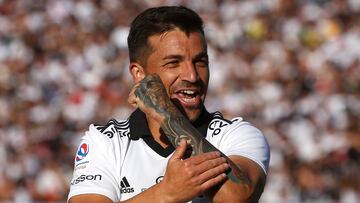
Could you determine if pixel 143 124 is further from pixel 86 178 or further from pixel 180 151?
pixel 180 151

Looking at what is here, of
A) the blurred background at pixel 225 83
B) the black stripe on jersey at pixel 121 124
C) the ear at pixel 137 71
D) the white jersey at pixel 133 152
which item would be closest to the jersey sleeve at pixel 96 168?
the white jersey at pixel 133 152

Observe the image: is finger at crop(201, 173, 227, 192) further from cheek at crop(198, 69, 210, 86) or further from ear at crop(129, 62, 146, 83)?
ear at crop(129, 62, 146, 83)

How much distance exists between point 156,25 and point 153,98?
1.48 ft

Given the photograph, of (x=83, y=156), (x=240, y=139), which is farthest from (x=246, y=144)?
(x=83, y=156)

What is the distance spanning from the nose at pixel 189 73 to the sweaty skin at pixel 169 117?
168 mm

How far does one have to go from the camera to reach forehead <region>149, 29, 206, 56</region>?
145 inches

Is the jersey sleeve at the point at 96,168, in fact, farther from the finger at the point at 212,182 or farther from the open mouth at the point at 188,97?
the finger at the point at 212,182

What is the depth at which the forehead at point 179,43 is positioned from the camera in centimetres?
369

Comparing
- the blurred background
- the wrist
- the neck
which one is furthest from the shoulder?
the blurred background

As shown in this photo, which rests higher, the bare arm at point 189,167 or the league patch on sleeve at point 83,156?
the league patch on sleeve at point 83,156

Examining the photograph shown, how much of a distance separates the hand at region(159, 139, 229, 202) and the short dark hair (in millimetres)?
642

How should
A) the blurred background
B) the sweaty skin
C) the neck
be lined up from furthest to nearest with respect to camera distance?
the blurred background
the neck
the sweaty skin

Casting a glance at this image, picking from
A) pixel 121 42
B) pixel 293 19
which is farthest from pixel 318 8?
pixel 121 42

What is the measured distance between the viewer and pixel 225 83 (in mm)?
13633
